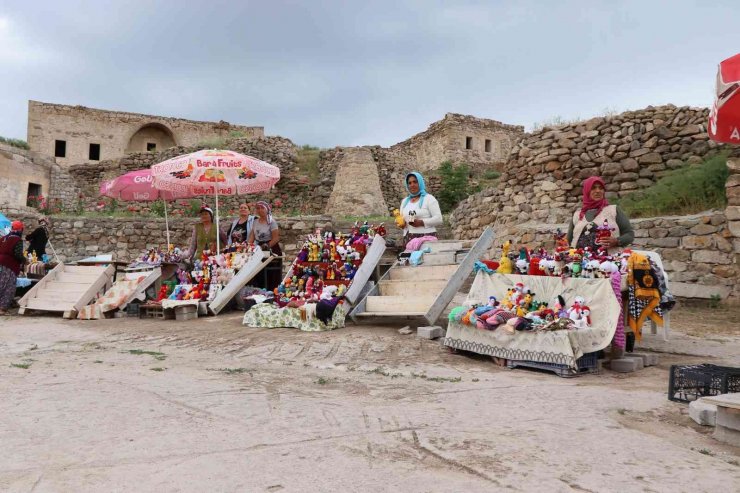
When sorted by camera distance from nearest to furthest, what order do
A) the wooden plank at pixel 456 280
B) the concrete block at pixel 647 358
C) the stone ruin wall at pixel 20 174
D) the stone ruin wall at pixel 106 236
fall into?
the concrete block at pixel 647 358, the wooden plank at pixel 456 280, the stone ruin wall at pixel 106 236, the stone ruin wall at pixel 20 174

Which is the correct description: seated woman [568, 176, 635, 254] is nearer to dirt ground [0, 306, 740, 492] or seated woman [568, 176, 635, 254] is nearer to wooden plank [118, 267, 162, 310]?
dirt ground [0, 306, 740, 492]

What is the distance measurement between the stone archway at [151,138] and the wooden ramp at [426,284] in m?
27.7

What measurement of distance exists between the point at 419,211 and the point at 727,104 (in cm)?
A: 422

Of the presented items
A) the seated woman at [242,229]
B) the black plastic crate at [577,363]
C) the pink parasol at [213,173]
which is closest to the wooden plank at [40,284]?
the pink parasol at [213,173]

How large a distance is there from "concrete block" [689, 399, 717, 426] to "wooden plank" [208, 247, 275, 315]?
6.63 meters

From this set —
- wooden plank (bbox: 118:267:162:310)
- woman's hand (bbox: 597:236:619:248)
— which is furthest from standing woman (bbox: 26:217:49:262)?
woman's hand (bbox: 597:236:619:248)

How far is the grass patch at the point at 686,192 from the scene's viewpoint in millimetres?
9414

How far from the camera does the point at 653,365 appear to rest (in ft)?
16.1

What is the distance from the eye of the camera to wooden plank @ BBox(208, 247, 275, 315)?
8219 mm

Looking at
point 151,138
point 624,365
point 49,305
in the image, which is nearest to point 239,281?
point 49,305

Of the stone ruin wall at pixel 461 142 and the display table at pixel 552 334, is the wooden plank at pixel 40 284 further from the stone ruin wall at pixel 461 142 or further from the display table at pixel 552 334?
the stone ruin wall at pixel 461 142

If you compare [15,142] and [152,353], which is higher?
[15,142]

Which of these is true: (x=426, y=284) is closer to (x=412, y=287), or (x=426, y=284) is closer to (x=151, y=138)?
(x=412, y=287)

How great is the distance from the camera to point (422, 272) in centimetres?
690
